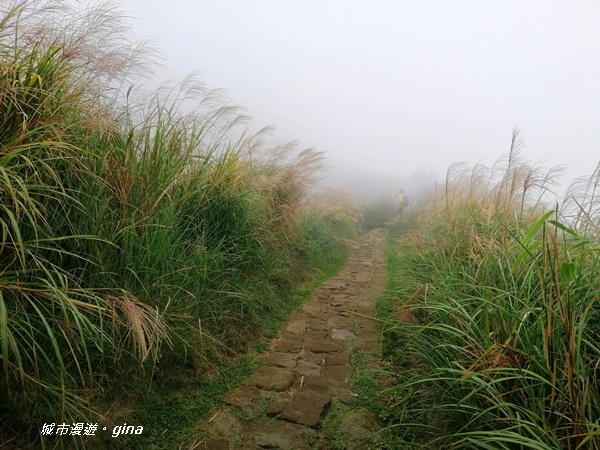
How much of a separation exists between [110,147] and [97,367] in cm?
113

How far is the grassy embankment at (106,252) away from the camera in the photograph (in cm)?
135

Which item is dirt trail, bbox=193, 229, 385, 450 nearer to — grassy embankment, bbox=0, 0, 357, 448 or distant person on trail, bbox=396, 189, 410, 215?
grassy embankment, bbox=0, 0, 357, 448

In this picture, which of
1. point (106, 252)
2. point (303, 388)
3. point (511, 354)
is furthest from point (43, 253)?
point (511, 354)

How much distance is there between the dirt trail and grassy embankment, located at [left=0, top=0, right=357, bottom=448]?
152 mm

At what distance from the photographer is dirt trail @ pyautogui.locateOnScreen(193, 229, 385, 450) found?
66.0 inches

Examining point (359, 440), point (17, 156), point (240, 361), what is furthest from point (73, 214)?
point (359, 440)

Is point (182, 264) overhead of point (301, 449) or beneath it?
overhead

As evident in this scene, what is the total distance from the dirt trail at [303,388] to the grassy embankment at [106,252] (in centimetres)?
15

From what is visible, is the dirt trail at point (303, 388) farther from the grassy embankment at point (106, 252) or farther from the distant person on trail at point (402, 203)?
the distant person on trail at point (402, 203)

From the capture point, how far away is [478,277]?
2195 mm

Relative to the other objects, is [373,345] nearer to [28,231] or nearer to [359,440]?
[359,440]

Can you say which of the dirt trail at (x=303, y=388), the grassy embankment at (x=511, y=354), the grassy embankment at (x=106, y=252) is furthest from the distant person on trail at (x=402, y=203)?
the grassy embankment at (x=106, y=252)

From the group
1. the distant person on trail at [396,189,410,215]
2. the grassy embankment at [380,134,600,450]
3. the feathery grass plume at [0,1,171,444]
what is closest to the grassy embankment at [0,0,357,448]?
the feathery grass plume at [0,1,171,444]

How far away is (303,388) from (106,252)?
1334 mm
